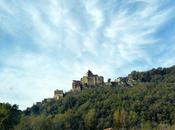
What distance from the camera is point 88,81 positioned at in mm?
174375

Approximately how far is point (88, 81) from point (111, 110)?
4730 centimetres

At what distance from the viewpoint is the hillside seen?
11638 cm

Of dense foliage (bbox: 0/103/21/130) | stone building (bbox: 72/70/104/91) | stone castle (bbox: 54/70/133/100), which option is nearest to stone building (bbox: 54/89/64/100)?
stone castle (bbox: 54/70/133/100)

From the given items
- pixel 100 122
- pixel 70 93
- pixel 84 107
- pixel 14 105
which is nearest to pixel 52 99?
pixel 70 93

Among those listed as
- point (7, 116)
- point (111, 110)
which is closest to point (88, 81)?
point (111, 110)

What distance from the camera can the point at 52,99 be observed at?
16425 centimetres

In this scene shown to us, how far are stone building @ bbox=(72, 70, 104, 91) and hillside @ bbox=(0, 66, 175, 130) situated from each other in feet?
34.8

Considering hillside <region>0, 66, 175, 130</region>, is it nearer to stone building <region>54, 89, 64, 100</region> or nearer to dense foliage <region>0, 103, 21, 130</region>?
stone building <region>54, 89, 64, 100</region>

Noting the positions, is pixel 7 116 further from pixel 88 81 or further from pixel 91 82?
pixel 91 82

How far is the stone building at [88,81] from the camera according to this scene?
17112 cm

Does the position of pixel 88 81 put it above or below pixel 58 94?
above

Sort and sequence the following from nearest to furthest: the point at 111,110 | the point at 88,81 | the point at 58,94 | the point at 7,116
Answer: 1. the point at 7,116
2. the point at 111,110
3. the point at 58,94
4. the point at 88,81

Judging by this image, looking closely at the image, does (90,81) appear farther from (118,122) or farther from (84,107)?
(118,122)

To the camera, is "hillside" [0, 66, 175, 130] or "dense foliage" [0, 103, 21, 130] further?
"hillside" [0, 66, 175, 130]
